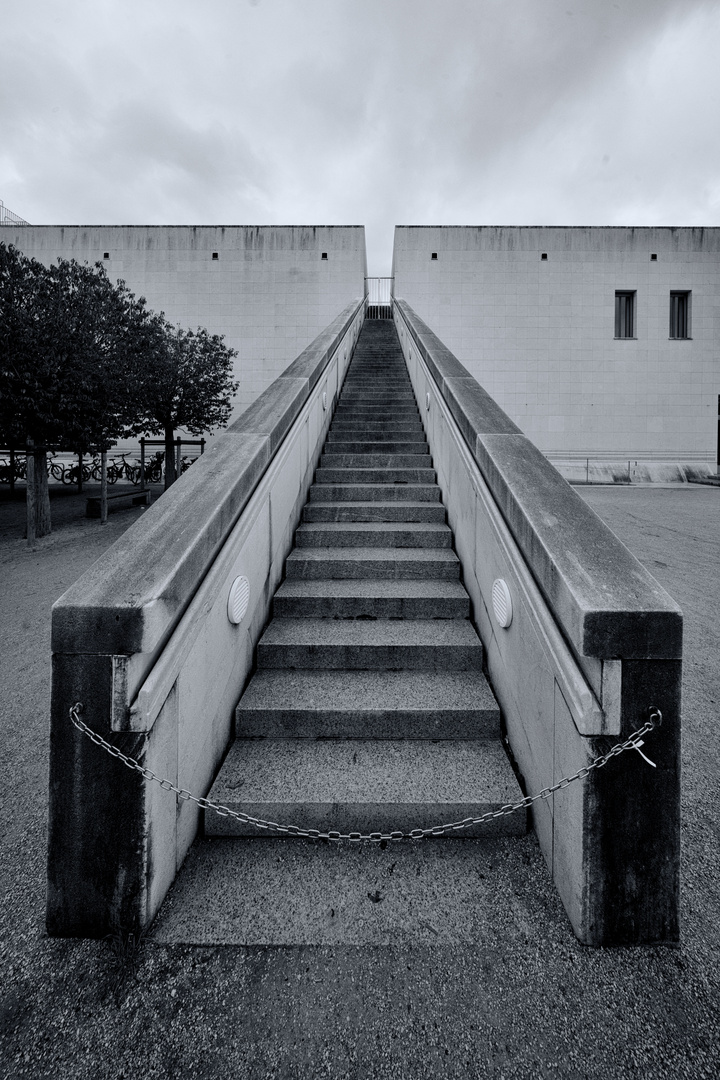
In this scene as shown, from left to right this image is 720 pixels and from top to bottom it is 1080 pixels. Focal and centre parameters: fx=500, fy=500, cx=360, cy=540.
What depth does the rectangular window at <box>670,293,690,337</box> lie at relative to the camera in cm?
1970

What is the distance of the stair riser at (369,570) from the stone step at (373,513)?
88 centimetres

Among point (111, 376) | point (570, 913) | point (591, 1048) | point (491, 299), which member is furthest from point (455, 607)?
point (491, 299)

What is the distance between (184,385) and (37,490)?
5.70 metres

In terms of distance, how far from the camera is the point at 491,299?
19.2 meters

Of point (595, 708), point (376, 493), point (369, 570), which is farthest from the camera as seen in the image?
point (376, 493)

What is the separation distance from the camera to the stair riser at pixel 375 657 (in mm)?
3098

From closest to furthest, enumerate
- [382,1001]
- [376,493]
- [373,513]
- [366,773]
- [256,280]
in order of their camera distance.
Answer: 1. [382,1001]
2. [366,773]
3. [373,513]
4. [376,493]
5. [256,280]

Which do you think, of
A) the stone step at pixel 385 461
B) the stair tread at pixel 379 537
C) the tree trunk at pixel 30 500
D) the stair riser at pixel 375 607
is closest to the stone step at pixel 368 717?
the stair riser at pixel 375 607

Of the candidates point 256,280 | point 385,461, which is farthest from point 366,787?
point 256,280

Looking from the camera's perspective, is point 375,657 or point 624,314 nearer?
point 375,657

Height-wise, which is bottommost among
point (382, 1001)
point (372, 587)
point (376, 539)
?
point (382, 1001)

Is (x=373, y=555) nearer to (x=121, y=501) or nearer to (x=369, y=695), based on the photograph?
(x=369, y=695)

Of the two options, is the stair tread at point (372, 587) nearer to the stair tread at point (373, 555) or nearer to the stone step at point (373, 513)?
the stair tread at point (373, 555)

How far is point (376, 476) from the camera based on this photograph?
5336 millimetres
